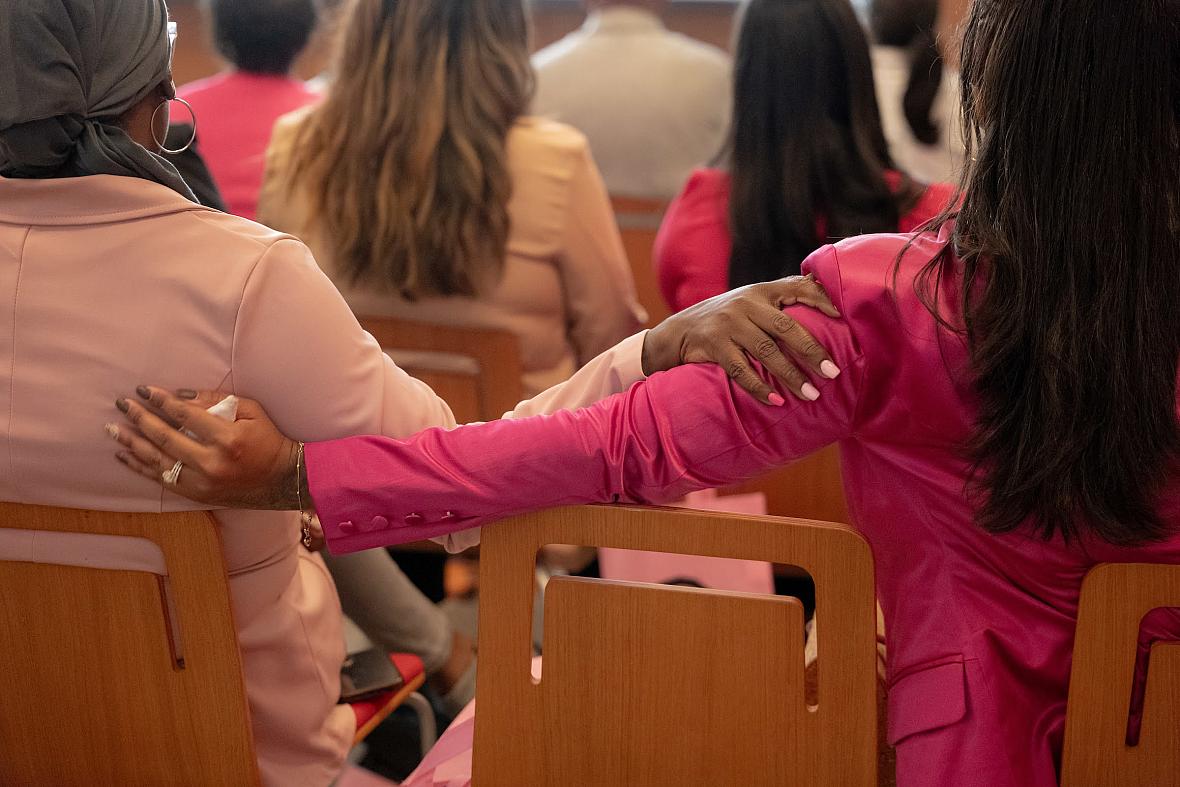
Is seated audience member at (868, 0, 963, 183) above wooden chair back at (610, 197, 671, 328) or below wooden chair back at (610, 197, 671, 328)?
above

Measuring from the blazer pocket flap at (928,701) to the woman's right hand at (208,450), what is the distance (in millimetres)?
611

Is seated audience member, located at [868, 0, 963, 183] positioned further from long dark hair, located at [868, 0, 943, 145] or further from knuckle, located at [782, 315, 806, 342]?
knuckle, located at [782, 315, 806, 342]

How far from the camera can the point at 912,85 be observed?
311 cm

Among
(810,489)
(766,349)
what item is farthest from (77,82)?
(810,489)

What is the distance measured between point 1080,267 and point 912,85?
7.19 feet

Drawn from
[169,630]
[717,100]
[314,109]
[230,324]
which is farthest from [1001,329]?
[717,100]

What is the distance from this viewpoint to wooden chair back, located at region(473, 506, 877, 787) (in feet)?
3.53

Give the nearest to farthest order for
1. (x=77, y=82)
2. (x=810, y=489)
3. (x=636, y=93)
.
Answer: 1. (x=77, y=82)
2. (x=810, y=489)
3. (x=636, y=93)

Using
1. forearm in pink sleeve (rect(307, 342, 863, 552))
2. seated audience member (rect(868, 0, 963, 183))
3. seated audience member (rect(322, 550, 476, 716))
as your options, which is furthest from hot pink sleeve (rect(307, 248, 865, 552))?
seated audience member (rect(868, 0, 963, 183))

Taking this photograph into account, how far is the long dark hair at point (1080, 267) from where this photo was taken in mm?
1040

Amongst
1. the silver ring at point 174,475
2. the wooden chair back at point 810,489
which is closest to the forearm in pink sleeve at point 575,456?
the silver ring at point 174,475

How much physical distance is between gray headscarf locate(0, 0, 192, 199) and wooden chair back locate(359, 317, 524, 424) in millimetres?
771

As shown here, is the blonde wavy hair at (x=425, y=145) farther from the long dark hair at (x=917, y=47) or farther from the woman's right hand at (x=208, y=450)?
the long dark hair at (x=917, y=47)

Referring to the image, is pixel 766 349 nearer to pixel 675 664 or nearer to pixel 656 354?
pixel 656 354
